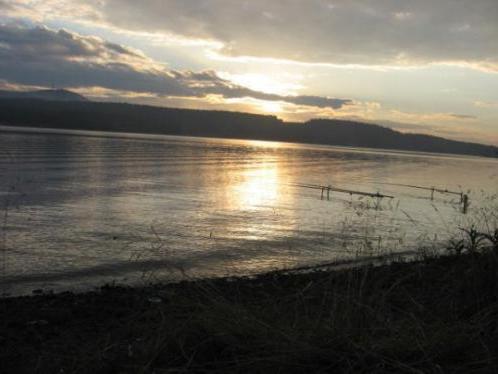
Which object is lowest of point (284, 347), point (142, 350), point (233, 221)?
point (233, 221)

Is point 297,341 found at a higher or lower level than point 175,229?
higher

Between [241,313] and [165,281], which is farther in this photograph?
[165,281]

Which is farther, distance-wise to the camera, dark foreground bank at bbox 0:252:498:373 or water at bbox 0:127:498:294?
water at bbox 0:127:498:294

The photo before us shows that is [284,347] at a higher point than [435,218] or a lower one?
higher

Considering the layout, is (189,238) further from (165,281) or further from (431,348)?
(431,348)

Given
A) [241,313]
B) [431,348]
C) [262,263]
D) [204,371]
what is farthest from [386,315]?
[262,263]

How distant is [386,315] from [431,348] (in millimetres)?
1108

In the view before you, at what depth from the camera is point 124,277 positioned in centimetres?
1177

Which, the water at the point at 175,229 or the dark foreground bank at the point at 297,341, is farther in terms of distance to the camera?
the water at the point at 175,229

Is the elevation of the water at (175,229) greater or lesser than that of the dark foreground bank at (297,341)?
lesser

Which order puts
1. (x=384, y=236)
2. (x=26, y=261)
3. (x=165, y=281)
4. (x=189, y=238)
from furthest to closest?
(x=384, y=236)
(x=189, y=238)
(x=26, y=261)
(x=165, y=281)

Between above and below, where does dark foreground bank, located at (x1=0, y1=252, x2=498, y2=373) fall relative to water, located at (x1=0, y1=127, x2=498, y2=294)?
above

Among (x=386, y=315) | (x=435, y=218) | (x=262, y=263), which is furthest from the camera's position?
(x=435, y=218)

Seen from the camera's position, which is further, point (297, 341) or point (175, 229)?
point (175, 229)
